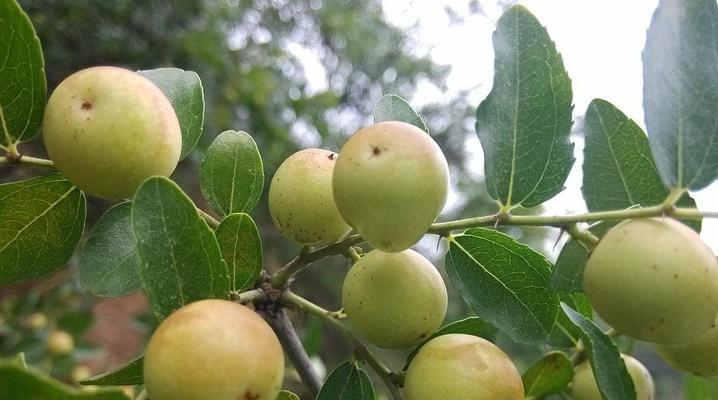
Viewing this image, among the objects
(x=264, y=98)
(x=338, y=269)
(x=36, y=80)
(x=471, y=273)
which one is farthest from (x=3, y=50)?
(x=338, y=269)

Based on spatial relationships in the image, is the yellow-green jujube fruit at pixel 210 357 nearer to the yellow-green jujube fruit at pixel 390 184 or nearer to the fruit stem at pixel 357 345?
the yellow-green jujube fruit at pixel 390 184

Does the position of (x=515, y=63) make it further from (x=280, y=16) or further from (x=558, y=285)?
(x=280, y=16)

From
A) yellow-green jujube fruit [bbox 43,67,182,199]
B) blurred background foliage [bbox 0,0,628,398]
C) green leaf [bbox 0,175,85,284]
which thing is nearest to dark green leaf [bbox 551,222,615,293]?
yellow-green jujube fruit [bbox 43,67,182,199]

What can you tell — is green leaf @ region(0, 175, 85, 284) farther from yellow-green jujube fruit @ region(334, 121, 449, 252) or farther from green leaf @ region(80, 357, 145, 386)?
yellow-green jujube fruit @ region(334, 121, 449, 252)

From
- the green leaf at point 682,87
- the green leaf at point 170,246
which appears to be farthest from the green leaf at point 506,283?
the green leaf at point 170,246

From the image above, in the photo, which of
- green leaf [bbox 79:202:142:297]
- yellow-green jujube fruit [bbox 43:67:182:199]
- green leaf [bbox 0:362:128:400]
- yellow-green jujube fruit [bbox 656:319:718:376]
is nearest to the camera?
green leaf [bbox 0:362:128:400]

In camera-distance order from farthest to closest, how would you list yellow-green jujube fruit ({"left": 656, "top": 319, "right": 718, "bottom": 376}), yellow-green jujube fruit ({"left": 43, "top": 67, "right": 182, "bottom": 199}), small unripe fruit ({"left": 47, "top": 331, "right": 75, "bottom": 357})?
small unripe fruit ({"left": 47, "top": 331, "right": 75, "bottom": 357})
yellow-green jujube fruit ({"left": 656, "top": 319, "right": 718, "bottom": 376})
yellow-green jujube fruit ({"left": 43, "top": 67, "right": 182, "bottom": 199})
